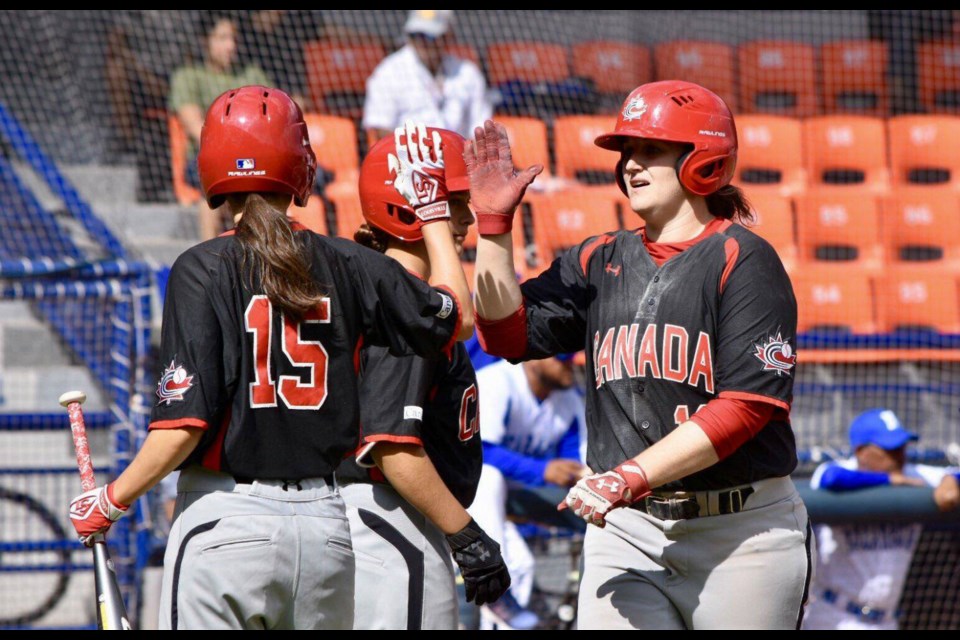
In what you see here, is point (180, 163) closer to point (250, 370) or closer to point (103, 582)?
point (103, 582)

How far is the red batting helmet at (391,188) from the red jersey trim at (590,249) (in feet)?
1.16

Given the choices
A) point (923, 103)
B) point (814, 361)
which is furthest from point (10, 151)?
point (923, 103)

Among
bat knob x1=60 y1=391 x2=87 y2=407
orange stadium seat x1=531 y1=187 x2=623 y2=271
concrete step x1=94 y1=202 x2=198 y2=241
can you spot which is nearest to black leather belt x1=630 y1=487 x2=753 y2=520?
bat knob x1=60 y1=391 x2=87 y2=407

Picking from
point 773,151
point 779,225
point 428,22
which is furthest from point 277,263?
point 773,151

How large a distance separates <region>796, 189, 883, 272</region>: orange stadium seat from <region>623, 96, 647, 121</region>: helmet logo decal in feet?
19.1

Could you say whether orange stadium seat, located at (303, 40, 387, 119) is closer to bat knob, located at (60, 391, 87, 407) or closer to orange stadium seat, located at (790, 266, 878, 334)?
orange stadium seat, located at (790, 266, 878, 334)

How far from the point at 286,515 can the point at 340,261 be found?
55cm

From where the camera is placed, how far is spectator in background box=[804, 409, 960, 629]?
5.49m

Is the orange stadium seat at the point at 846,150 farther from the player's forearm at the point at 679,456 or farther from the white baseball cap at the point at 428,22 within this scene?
the player's forearm at the point at 679,456

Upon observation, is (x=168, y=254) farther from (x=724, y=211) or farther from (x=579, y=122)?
(x=724, y=211)

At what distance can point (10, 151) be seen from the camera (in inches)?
305

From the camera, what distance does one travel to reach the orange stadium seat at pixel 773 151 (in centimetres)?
900

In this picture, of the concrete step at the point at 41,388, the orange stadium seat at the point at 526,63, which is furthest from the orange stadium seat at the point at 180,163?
the orange stadium seat at the point at 526,63

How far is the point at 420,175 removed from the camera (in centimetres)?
291
